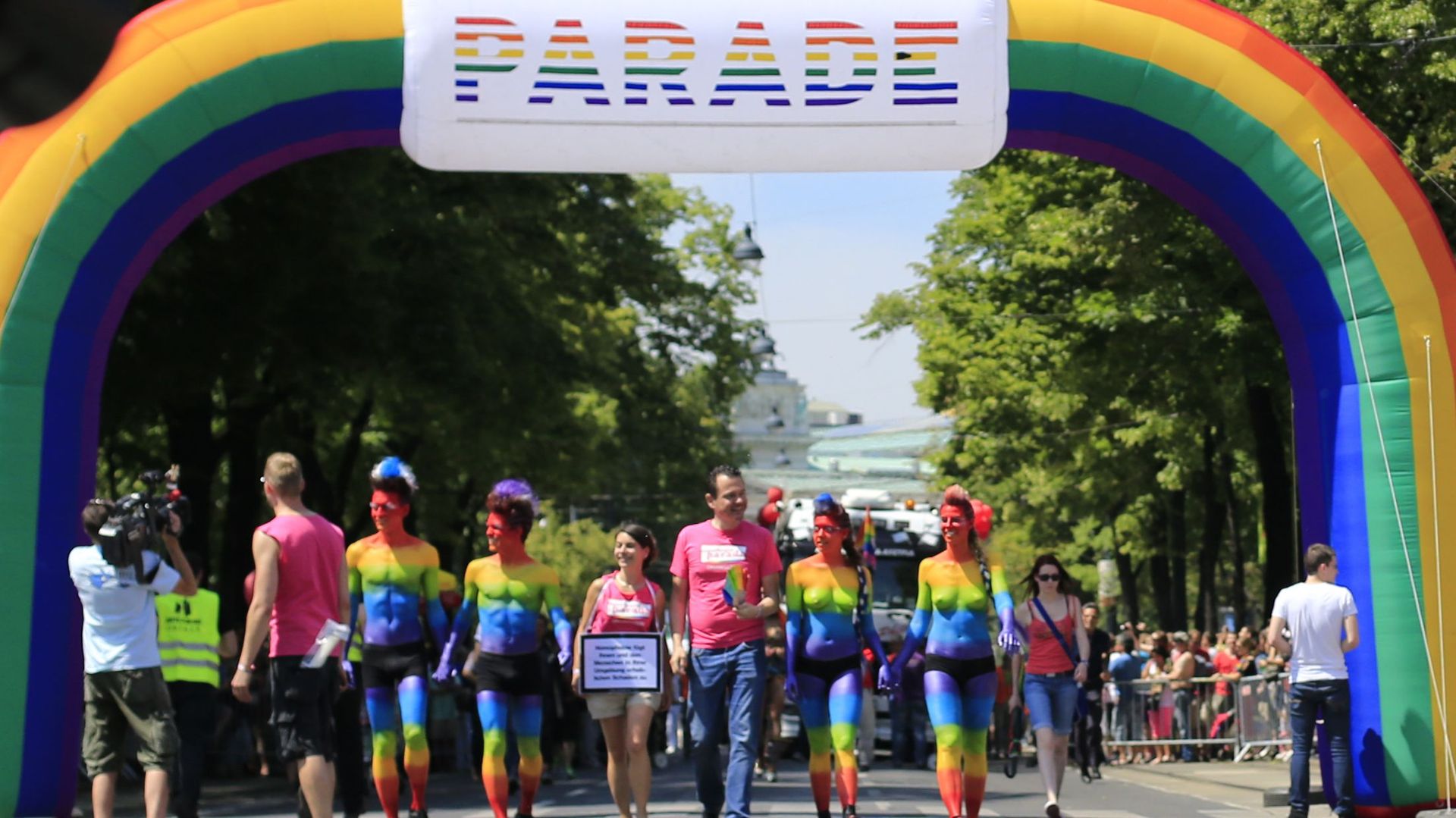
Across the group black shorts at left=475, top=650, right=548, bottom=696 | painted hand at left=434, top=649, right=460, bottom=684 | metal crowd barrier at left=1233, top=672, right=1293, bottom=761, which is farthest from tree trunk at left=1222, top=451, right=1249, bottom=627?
painted hand at left=434, top=649, right=460, bottom=684

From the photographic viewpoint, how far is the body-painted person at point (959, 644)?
38.4 feet

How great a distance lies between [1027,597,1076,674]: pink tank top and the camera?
12758 mm

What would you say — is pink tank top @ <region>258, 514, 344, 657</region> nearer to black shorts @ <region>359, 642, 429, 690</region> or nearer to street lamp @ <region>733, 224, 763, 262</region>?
black shorts @ <region>359, 642, 429, 690</region>

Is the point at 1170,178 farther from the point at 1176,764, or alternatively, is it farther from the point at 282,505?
the point at 1176,764

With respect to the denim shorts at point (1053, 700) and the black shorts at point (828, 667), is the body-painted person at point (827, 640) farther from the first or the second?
the denim shorts at point (1053, 700)

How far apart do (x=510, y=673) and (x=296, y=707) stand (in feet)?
7.93

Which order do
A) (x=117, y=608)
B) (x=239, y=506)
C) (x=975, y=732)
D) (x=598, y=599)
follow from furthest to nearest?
(x=239, y=506) < (x=598, y=599) < (x=975, y=732) < (x=117, y=608)

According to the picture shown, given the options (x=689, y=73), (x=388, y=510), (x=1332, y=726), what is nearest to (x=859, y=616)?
(x=388, y=510)

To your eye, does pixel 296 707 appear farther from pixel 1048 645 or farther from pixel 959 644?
pixel 1048 645

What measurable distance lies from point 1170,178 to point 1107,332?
14.8m

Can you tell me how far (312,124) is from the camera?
1309cm

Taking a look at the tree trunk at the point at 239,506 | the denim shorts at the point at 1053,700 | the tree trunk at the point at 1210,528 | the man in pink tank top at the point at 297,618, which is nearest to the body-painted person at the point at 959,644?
the denim shorts at the point at 1053,700

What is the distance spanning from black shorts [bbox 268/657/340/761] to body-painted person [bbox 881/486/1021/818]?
3447 millimetres

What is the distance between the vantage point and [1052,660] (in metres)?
12.8
